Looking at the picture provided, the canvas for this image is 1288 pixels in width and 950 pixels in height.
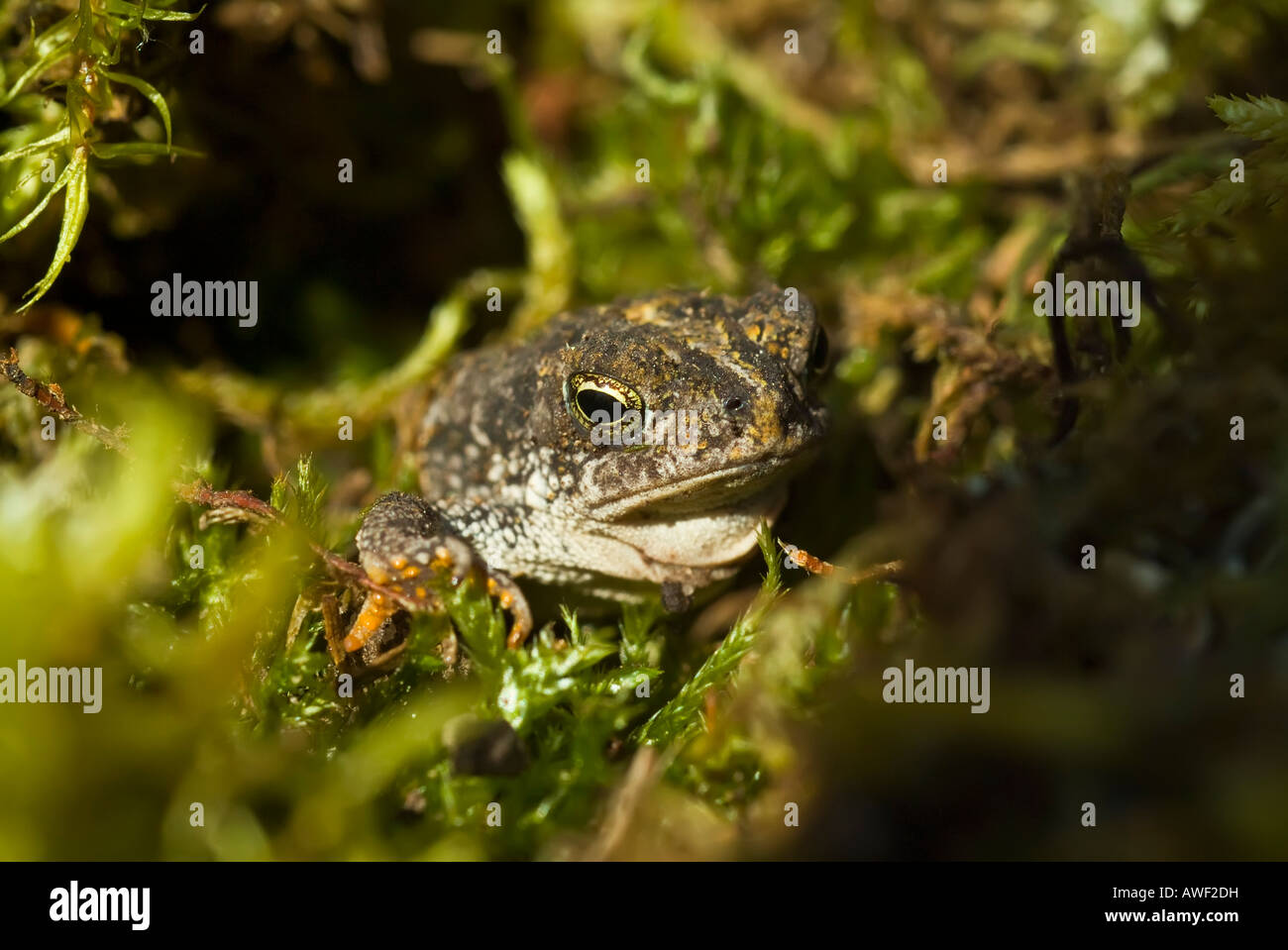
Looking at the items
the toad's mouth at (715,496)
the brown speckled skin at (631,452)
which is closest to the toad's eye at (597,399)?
the brown speckled skin at (631,452)

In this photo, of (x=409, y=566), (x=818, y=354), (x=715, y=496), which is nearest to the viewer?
(x=409, y=566)

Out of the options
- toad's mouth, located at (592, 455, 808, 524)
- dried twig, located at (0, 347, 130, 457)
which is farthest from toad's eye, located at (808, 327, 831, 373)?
dried twig, located at (0, 347, 130, 457)

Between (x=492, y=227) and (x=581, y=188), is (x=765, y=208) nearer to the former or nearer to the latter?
(x=581, y=188)

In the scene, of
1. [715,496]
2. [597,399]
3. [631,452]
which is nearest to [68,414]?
[597,399]

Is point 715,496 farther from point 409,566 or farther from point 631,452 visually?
point 409,566

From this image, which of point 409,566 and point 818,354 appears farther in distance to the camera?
point 818,354

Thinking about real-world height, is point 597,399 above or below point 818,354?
below

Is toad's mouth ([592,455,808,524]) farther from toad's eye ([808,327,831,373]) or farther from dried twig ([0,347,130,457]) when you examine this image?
dried twig ([0,347,130,457])

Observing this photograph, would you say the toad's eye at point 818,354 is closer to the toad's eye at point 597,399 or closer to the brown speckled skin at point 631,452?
the brown speckled skin at point 631,452

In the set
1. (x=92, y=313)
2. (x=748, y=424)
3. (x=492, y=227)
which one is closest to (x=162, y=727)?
(x=748, y=424)
